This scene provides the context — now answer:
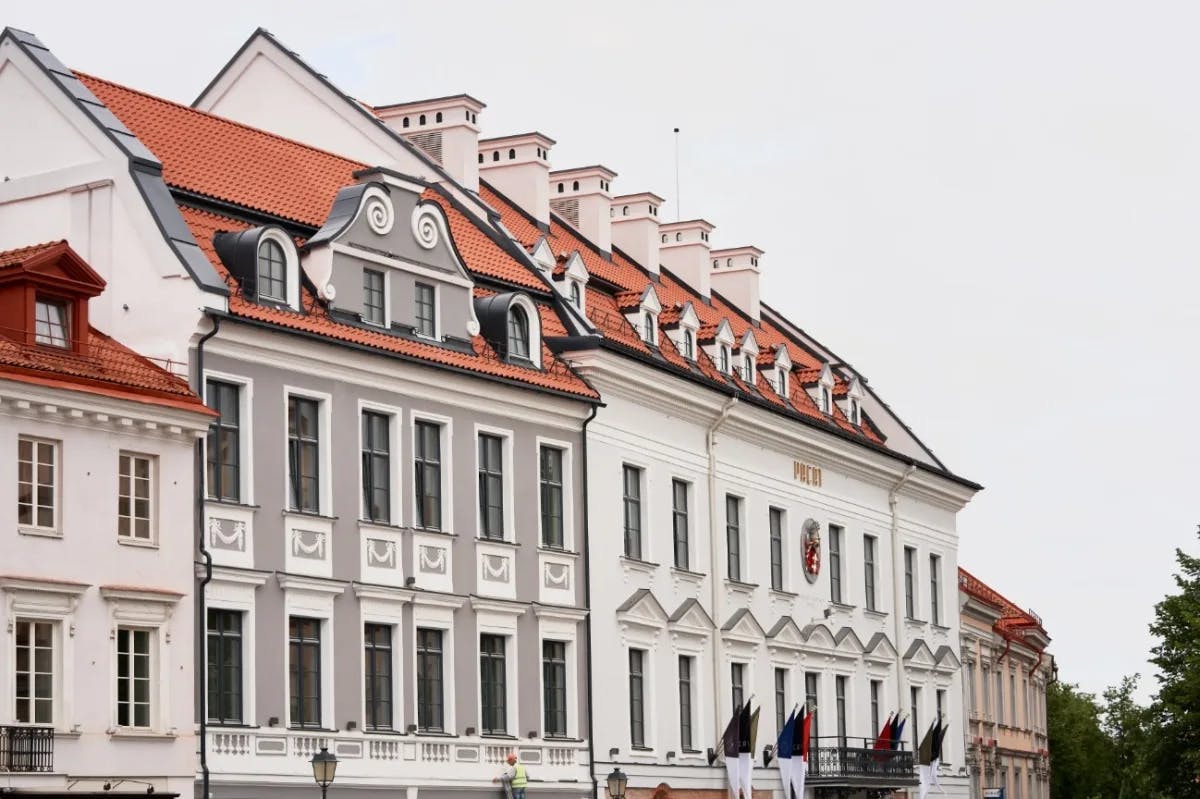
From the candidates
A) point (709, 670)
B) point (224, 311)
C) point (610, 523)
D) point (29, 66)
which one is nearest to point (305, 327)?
point (224, 311)

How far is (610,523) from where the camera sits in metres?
48.5

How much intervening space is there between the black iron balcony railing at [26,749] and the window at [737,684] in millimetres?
22898

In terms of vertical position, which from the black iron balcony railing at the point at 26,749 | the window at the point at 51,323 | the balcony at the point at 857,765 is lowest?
the balcony at the point at 857,765

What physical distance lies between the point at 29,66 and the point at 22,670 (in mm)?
11348

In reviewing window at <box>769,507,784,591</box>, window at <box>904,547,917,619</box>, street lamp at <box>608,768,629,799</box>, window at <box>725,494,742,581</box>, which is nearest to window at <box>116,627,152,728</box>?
street lamp at <box>608,768,629,799</box>

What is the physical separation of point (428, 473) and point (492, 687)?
4.24 m

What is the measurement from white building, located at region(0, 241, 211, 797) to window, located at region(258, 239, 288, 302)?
10.5 feet

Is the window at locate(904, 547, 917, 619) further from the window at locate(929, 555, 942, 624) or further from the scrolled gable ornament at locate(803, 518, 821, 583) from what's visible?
the scrolled gable ornament at locate(803, 518, 821, 583)

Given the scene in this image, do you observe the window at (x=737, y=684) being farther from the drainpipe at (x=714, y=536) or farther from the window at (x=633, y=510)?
the window at (x=633, y=510)

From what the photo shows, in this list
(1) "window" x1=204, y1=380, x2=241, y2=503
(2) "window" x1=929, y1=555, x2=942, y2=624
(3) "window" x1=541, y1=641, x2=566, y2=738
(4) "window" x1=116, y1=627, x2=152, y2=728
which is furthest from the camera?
(2) "window" x1=929, y1=555, x2=942, y2=624

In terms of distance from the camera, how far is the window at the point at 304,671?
39.0 metres

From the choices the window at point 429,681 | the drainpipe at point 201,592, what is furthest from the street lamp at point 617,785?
the drainpipe at point 201,592

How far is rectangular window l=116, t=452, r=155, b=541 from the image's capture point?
35312 millimetres

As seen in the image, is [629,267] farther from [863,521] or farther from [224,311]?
[224,311]
